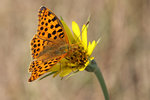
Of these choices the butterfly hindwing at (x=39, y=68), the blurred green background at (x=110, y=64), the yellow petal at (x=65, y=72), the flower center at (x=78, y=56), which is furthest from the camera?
the blurred green background at (x=110, y=64)

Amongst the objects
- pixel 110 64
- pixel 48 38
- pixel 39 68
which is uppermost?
pixel 48 38

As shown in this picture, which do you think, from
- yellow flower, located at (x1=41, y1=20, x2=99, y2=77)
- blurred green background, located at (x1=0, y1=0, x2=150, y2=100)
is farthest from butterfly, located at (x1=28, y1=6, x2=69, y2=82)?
blurred green background, located at (x1=0, y1=0, x2=150, y2=100)

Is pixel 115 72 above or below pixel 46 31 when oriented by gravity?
below

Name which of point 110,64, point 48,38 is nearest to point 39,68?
point 48,38

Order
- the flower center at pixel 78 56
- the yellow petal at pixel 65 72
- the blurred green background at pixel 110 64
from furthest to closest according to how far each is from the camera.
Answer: the blurred green background at pixel 110 64, the flower center at pixel 78 56, the yellow petal at pixel 65 72

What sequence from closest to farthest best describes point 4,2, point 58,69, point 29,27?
point 58,69 < point 29,27 < point 4,2

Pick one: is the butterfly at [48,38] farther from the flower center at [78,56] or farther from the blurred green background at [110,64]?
the blurred green background at [110,64]

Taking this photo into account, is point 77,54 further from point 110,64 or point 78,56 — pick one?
point 110,64

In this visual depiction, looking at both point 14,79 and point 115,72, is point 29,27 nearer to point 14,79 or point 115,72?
A: point 14,79

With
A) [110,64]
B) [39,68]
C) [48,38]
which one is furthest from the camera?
[110,64]

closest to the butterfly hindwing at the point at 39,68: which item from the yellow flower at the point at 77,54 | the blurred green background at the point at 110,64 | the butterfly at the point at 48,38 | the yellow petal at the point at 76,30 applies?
the butterfly at the point at 48,38

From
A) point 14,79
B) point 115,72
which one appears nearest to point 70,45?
point 115,72
